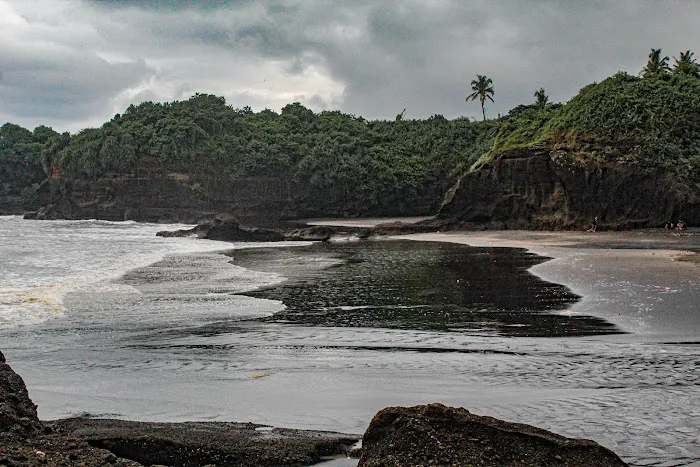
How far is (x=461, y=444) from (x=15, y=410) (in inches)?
121

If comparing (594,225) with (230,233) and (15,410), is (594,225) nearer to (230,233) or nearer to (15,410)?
(230,233)

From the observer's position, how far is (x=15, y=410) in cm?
487

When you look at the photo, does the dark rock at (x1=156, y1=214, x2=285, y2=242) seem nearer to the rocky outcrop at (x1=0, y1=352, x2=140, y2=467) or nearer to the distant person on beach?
the distant person on beach

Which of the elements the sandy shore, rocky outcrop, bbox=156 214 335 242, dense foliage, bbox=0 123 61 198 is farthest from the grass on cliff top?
dense foliage, bbox=0 123 61 198

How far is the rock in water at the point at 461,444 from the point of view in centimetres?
411

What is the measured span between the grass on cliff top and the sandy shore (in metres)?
5.70

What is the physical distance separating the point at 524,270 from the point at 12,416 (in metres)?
17.4

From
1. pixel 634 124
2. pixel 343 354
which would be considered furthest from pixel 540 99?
pixel 343 354

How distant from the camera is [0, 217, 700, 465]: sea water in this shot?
6430 millimetres

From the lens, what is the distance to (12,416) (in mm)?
4727

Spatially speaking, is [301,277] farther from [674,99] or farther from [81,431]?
[674,99]

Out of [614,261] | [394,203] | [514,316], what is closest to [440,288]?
[514,316]

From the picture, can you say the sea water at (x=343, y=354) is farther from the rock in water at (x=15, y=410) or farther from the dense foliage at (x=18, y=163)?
the dense foliage at (x=18, y=163)

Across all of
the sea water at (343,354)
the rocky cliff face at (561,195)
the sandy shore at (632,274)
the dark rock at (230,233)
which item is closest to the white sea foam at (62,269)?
the sea water at (343,354)
